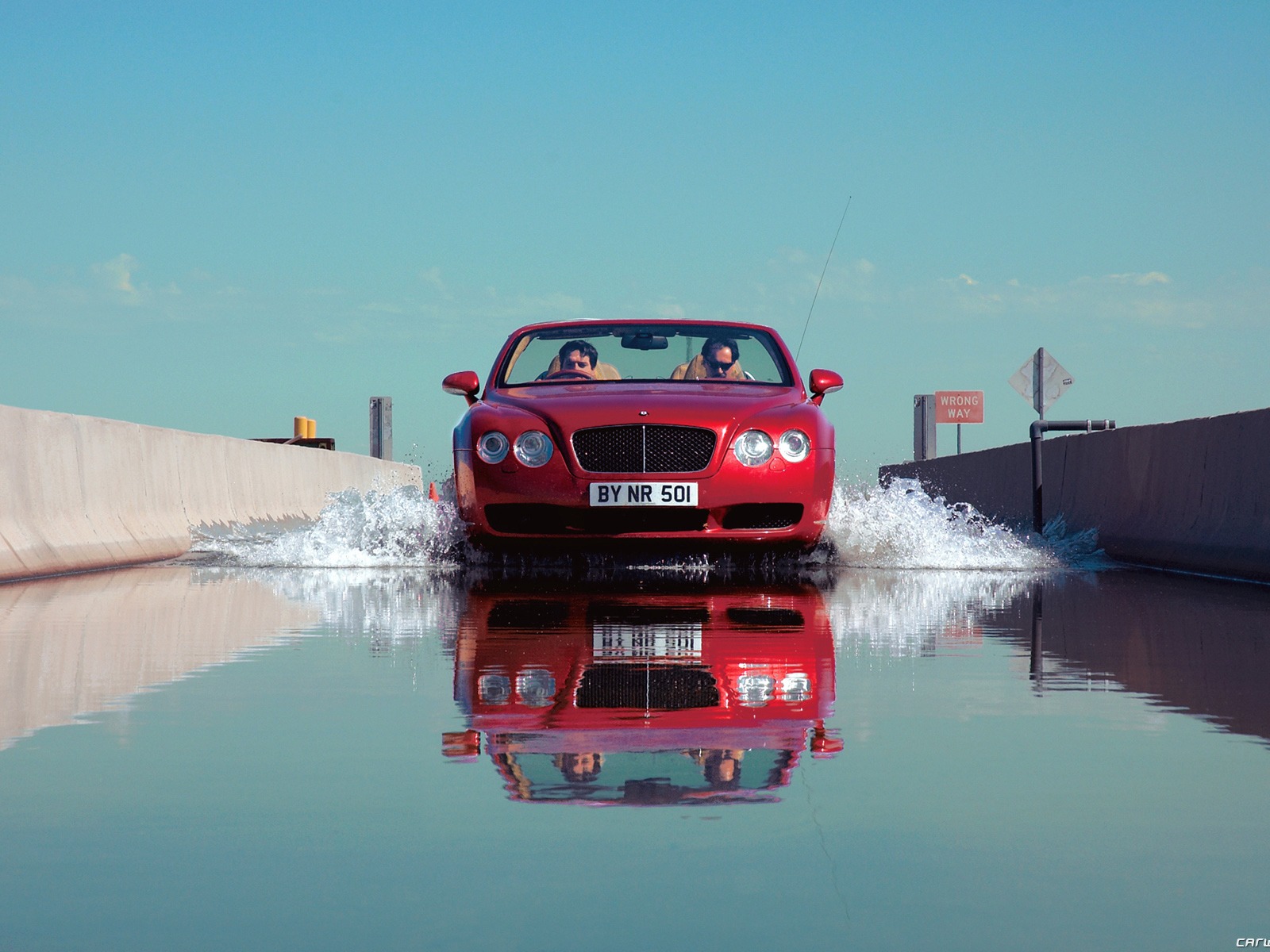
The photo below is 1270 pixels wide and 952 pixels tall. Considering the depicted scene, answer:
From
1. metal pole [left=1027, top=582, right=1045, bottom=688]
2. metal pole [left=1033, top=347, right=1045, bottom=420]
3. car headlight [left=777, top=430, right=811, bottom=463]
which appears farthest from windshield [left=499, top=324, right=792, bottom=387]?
metal pole [left=1033, top=347, right=1045, bottom=420]

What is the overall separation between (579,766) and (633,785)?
0.28 meters

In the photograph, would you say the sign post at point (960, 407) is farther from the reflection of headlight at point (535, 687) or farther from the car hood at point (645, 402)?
the reflection of headlight at point (535, 687)

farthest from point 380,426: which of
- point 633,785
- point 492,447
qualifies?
point 633,785

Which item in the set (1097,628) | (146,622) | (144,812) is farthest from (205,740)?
(1097,628)

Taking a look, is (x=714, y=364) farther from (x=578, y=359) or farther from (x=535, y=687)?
(x=535, y=687)

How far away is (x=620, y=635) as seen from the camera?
7227 mm

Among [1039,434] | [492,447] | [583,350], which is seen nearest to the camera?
[492,447]

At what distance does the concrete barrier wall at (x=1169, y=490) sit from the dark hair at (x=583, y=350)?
4.22m

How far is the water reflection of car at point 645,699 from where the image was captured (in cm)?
402

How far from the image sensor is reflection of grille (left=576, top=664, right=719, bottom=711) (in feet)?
17.0

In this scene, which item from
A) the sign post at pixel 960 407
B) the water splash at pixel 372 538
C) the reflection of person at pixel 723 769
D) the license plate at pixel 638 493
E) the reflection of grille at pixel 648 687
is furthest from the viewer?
the sign post at pixel 960 407

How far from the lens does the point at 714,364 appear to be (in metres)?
11.8

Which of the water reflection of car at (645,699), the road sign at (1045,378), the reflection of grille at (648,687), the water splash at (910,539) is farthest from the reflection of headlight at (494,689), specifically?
the road sign at (1045,378)

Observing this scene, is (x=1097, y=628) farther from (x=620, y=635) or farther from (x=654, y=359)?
(x=654, y=359)
